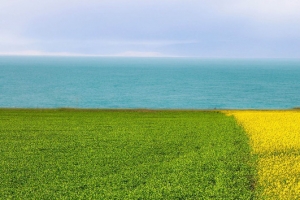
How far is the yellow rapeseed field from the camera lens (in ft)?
49.5

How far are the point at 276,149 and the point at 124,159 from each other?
366 inches

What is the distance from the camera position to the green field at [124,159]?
14648 millimetres

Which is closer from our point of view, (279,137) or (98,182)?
(98,182)

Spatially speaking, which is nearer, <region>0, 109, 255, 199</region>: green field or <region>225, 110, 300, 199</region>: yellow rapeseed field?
<region>0, 109, 255, 199</region>: green field

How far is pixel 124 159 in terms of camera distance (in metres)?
18.2

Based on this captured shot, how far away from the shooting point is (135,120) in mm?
28656

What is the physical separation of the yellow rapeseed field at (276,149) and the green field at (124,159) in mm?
736

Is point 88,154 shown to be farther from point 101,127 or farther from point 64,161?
point 101,127

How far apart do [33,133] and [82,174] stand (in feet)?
30.4

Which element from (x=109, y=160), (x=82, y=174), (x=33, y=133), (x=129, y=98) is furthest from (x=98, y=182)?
(x=129, y=98)

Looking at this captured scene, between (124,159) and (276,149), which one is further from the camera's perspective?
(276,149)

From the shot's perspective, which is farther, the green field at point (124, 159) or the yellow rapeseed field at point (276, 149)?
the yellow rapeseed field at point (276, 149)

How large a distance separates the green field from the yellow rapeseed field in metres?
0.74

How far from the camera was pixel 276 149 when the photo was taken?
2025cm
